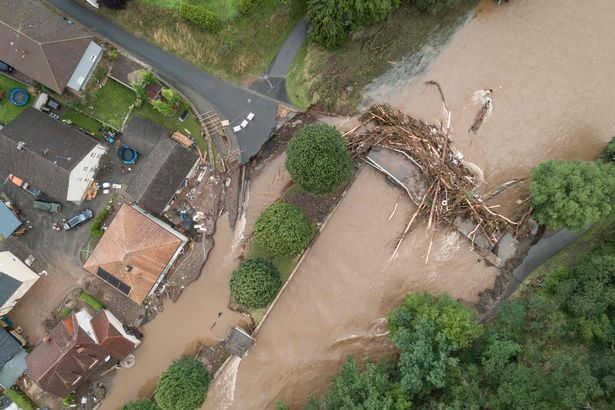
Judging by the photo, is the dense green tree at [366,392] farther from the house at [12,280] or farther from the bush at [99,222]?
the house at [12,280]

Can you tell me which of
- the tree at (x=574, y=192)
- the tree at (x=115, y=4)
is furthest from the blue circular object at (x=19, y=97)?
the tree at (x=574, y=192)

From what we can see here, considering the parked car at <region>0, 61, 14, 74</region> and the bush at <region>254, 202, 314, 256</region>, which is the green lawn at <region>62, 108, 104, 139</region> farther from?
the bush at <region>254, 202, 314, 256</region>

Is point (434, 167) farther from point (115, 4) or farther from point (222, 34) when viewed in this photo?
point (115, 4)

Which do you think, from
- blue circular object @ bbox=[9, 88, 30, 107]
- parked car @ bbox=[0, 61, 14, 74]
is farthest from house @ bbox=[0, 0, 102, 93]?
blue circular object @ bbox=[9, 88, 30, 107]

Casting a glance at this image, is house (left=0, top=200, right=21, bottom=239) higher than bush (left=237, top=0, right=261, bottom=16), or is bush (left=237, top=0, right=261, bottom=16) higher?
bush (left=237, top=0, right=261, bottom=16)

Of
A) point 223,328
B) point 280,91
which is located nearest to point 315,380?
point 223,328
